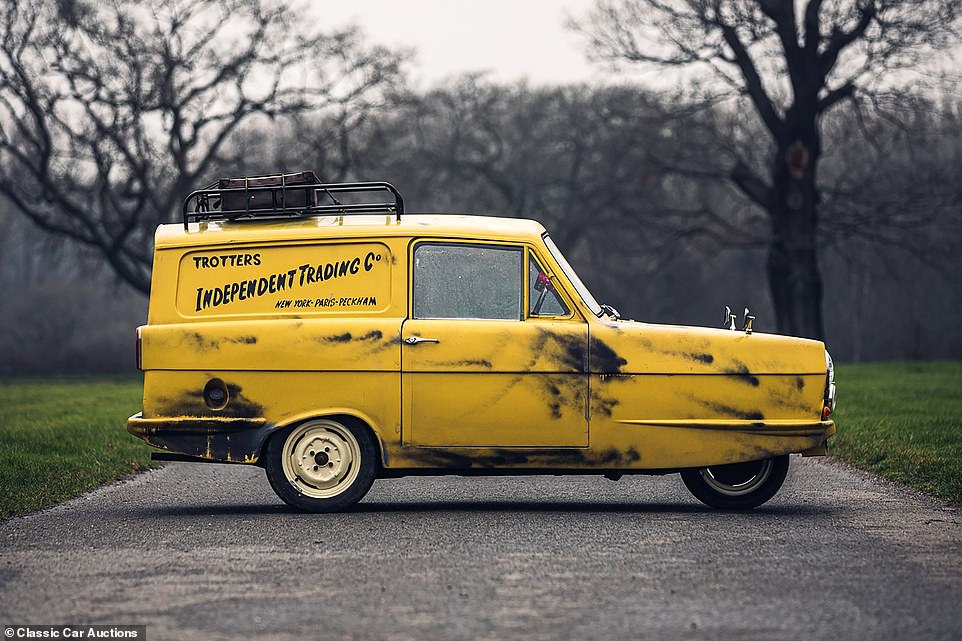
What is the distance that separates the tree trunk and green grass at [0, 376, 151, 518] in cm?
1661

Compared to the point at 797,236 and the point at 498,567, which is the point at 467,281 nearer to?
the point at 498,567

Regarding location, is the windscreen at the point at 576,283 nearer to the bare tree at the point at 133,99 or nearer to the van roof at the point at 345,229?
the van roof at the point at 345,229

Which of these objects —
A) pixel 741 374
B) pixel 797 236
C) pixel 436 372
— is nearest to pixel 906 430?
pixel 741 374

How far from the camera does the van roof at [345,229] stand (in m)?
10.0

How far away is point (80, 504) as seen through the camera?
10688 millimetres

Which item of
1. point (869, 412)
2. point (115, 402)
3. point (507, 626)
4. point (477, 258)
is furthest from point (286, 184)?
point (115, 402)

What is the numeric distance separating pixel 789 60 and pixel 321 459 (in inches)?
1033

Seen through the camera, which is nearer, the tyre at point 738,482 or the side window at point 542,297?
the side window at point 542,297

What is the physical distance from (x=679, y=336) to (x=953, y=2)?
22.9 m

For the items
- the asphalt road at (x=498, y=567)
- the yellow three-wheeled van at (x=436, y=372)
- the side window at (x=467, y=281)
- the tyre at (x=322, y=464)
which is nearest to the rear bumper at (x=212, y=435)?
the yellow three-wheeled van at (x=436, y=372)

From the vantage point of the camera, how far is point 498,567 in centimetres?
737

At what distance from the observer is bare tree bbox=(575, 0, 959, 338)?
31906 mm

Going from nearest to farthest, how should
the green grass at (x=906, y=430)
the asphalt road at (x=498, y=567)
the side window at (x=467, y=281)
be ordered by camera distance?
the asphalt road at (x=498, y=567) < the side window at (x=467, y=281) < the green grass at (x=906, y=430)

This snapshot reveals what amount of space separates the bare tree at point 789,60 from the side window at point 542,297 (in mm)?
22825
